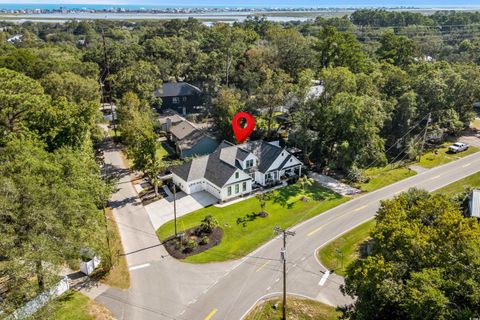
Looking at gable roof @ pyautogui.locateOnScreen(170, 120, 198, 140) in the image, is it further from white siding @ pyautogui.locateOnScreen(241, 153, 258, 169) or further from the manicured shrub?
the manicured shrub

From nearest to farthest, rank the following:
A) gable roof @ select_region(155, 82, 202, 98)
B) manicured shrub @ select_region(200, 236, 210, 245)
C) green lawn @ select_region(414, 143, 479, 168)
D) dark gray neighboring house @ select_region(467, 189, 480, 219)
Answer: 1. dark gray neighboring house @ select_region(467, 189, 480, 219)
2. manicured shrub @ select_region(200, 236, 210, 245)
3. green lawn @ select_region(414, 143, 479, 168)
4. gable roof @ select_region(155, 82, 202, 98)

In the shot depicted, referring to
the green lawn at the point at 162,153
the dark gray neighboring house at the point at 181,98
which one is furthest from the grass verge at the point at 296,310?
the dark gray neighboring house at the point at 181,98

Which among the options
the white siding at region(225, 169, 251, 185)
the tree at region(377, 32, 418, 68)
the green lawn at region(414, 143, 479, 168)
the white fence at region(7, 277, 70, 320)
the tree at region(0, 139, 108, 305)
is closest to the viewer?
the white fence at region(7, 277, 70, 320)

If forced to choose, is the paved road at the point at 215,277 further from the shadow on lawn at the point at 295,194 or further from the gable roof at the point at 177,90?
the gable roof at the point at 177,90

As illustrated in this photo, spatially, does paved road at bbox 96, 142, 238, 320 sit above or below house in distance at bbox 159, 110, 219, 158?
below

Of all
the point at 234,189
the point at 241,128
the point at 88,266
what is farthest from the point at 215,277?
the point at 241,128

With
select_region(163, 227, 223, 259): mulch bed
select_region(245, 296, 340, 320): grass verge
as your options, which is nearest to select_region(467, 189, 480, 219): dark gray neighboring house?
select_region(245, 296, 340, 320): grass verge

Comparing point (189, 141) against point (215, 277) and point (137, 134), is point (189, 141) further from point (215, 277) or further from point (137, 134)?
point (215, 277)

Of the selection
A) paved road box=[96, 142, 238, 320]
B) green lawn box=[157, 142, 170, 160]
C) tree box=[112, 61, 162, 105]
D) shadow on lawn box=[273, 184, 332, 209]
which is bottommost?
paved road box=[96, 142, 238, 320]
